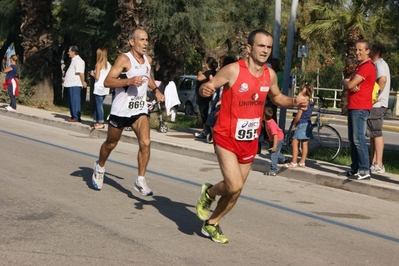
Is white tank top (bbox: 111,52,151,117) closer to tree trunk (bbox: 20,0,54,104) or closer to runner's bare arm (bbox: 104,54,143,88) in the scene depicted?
runner's bare arm (bbox: 104,54,143,88)

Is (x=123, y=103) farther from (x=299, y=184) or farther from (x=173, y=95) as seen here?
(x=173, y=95)

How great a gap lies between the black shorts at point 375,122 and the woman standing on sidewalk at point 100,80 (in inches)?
286

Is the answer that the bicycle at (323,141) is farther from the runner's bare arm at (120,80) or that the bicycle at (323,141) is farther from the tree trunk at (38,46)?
the tree trunk at (38,46)

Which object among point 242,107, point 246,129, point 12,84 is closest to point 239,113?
point 242,107

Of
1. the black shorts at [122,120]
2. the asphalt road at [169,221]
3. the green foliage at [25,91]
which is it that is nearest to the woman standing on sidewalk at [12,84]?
the green foliage at [25,91]

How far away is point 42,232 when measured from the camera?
7074mm

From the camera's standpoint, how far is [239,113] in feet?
22.4

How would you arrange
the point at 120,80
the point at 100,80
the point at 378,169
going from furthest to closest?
the point at 100,80 → the point at 378,169 → the point at 120,80

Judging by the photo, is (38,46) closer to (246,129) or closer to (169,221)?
(169,221)

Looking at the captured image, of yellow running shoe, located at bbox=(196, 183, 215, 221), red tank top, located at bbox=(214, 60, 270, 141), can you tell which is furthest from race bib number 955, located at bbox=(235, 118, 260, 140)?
yellow running shoe, located at bbox=(196, 183, 215, 221)

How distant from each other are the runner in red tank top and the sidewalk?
411 centimetres

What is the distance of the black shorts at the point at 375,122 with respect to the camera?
11883 millimetres

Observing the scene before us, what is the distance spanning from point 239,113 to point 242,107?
0.07 metres

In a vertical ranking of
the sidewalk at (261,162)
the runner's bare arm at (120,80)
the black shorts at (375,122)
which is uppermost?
the runner's bare arm at (120,80)
